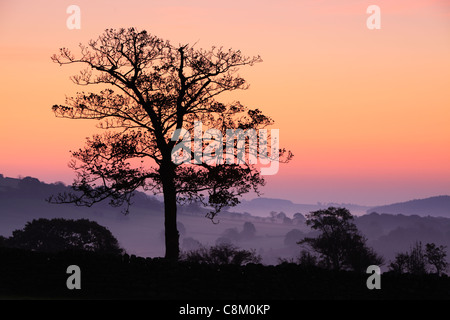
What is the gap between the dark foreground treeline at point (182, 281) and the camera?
81.0ft

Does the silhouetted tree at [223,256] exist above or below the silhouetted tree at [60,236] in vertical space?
below

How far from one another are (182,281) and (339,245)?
2111 inches

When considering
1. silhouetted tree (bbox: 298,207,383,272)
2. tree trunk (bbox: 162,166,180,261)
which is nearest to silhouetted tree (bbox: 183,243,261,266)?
silhouetted tree (bbox: 298,207,383,272)

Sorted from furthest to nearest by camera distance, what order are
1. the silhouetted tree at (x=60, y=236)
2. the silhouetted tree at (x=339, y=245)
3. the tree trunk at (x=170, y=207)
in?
A: the silhouetted tree at (x=60, y=236)
the silhouetted tree at (x=339, y=245)
the tree trunk at (x=170, y=207)

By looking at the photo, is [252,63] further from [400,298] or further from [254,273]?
[400,298]

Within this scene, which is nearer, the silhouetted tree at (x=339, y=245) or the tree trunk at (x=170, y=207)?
the tree trunk at (x=170, y=207)

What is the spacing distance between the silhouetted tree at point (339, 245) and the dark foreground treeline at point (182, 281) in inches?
1804

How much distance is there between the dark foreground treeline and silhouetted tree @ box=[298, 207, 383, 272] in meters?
45.8

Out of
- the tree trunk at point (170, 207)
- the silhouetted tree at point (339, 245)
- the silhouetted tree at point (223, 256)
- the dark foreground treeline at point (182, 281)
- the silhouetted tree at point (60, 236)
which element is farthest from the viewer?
the silhouetted tree at point (60, 236)

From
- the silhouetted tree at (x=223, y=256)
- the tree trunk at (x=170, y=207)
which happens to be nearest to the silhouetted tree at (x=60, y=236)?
the silhouetted tree at (x=223, y=256)

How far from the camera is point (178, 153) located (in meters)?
32.5

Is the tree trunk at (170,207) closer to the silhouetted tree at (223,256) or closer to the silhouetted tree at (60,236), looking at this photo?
the silhouetted tree at (223,256)

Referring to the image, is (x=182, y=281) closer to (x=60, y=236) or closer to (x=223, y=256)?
(x=223, y=256)
